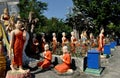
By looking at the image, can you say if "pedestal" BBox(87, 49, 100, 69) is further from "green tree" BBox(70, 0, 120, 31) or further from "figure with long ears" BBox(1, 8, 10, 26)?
"green tree" BBox(70, 0, 120, 31)

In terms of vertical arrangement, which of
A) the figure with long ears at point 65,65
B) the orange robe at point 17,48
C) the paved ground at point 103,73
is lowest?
the paved ground at point 103,73

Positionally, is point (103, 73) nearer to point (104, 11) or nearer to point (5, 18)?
point (5, 18)

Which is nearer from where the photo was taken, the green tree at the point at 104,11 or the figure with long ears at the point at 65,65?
the figure with long ears at the point at 65,65

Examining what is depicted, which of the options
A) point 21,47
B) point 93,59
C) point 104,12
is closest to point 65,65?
point 93,59

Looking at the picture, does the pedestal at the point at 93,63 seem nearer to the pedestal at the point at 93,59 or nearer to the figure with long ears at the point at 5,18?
the pedestal at the point at 93,59

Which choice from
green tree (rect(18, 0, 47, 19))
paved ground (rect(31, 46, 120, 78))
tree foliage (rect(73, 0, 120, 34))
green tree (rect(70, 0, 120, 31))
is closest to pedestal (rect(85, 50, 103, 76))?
paved ground (rect(31, 46, 120, 78))

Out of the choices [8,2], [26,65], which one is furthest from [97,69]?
[8,2]

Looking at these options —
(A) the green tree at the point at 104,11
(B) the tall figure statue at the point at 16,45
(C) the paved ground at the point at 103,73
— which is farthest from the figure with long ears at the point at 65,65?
Answer: (A) the green tree at the point at 104,11

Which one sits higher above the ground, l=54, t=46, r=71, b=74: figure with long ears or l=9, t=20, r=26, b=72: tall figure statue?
l=9, t=20, r=26, b=72: tall figure statue

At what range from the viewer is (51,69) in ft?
43.7

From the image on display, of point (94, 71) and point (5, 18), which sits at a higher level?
point (5, 18)

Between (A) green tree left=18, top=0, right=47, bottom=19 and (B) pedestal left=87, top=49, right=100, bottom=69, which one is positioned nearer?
(B) pedestal left=87, top=49, right=100, bottom=69

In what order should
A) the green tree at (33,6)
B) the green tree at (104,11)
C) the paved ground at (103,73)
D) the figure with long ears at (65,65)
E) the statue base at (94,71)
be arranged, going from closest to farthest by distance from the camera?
the paved ground at (103,73) < the figure with long ears at (65,65) < the statue base at (94,71) < the green tree at (104,11) < the green tree at (33,6)

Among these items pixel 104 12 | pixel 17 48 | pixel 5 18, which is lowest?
pixel 104 12
